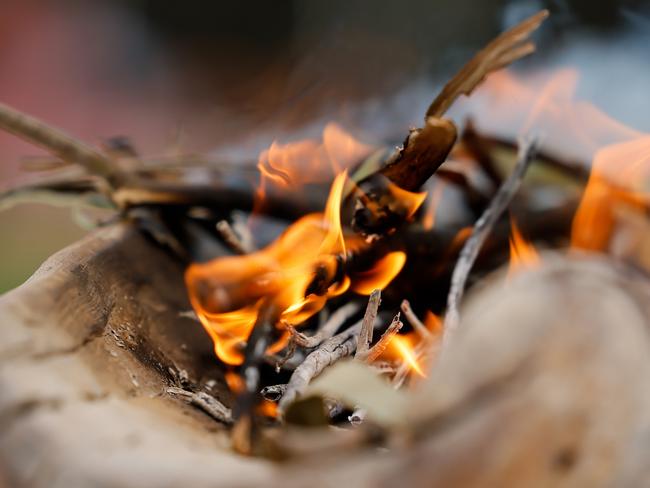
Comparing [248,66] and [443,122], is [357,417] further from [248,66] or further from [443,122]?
[248,66]

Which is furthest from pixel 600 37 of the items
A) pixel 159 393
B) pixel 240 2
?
pixel 159 393

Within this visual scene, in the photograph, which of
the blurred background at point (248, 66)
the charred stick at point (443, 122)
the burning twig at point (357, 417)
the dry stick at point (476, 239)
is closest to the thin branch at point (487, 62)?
the charred stick at point (443, 122)

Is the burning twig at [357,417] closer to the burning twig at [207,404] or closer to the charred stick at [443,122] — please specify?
the burning twig at [207,404]

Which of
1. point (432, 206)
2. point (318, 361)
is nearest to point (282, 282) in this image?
point (318, 361)

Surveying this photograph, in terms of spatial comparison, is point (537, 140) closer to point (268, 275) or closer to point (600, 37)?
point (268, 275)

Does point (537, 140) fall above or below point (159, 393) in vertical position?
above

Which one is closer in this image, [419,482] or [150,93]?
[419,482]

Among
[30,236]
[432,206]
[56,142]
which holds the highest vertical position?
[56,142]

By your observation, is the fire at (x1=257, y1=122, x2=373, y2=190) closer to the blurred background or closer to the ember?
the ember
